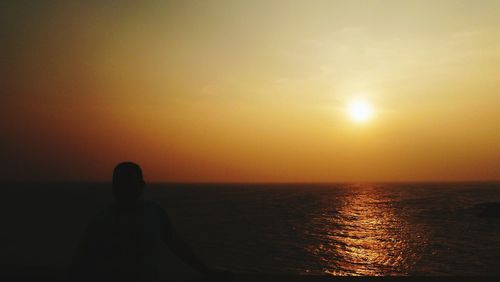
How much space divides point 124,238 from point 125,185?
0.39 m

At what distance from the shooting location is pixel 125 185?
8.93 ft

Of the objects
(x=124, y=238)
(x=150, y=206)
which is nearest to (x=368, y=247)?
(x=150, y=206)

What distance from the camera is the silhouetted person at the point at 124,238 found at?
257cm

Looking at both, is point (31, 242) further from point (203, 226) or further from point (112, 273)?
point (112, 273)

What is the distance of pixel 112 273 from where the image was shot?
260 cm

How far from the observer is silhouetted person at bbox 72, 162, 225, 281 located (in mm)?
2566

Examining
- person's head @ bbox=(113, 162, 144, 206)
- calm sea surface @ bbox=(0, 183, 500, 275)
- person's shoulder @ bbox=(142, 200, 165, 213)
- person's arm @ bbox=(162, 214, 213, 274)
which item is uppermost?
person's head @ bbox=(113, 162, 144, 206)

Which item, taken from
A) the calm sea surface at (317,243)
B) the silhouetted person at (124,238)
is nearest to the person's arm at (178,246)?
the silhouetted person at (124,238)

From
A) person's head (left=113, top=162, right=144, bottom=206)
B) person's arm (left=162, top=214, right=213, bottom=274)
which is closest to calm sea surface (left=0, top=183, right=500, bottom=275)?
person's arm (left=162, top=214, right=213, bottom=274)

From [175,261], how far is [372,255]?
19.1 m

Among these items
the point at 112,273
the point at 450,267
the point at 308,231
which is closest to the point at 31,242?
the point at 308,231

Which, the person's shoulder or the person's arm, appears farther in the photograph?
the person's arm

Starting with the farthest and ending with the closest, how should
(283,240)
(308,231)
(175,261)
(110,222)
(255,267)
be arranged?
(308,231) < (283,240) < (175,261) < (255,267) < (110,222)

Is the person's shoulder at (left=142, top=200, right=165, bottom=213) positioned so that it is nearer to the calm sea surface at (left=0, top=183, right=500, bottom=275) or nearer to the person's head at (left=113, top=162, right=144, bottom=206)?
the person's head at (left=113, top=162, right=144, bottom=206)
